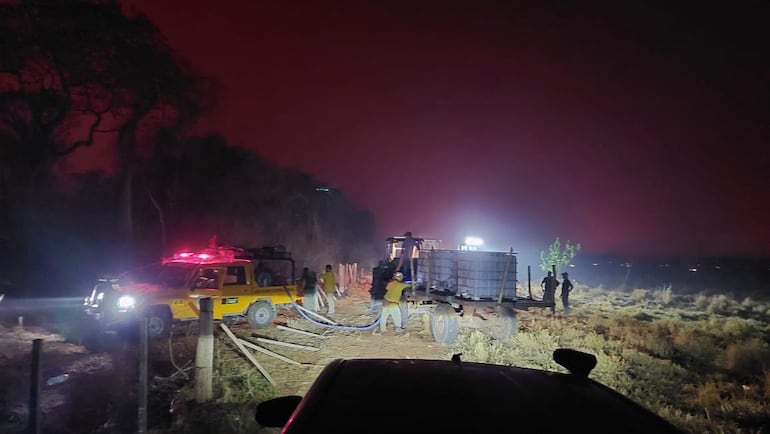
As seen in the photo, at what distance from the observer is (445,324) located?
502 inches

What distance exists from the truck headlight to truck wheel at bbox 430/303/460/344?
7531mm

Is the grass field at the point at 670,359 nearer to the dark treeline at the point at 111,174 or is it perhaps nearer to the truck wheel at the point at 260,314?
the truck wheel at the point at 260,314

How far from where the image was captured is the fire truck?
39.0 ft

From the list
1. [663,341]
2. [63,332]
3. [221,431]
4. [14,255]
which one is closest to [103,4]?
[14,255]

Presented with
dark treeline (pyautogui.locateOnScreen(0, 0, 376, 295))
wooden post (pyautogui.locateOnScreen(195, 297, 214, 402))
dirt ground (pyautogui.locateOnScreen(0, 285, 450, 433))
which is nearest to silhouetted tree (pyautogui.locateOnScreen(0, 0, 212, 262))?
dark treeline (pyautogui.locateOnScreen(0, 0, 376, 295))

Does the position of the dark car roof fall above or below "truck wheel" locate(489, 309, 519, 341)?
above

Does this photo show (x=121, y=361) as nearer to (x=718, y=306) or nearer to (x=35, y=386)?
(x=35, y=386)

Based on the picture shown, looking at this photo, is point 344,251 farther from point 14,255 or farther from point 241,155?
point 14,255

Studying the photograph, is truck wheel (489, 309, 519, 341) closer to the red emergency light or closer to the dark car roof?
the red emergency light

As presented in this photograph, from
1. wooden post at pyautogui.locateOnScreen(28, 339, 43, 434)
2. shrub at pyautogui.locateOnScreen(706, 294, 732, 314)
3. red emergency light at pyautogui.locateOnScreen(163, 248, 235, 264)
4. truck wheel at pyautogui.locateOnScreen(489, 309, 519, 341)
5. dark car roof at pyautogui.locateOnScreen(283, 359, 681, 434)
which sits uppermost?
red emergency light at pyautogui.locateOnScreen(163, 248, 235, 264)

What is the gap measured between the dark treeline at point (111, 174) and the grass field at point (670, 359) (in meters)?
20.6

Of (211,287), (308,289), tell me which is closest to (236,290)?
(211,287)

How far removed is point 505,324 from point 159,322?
8650 millimetres

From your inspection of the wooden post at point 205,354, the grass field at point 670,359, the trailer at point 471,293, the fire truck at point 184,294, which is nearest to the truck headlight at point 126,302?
the fire truck at point 184,294
